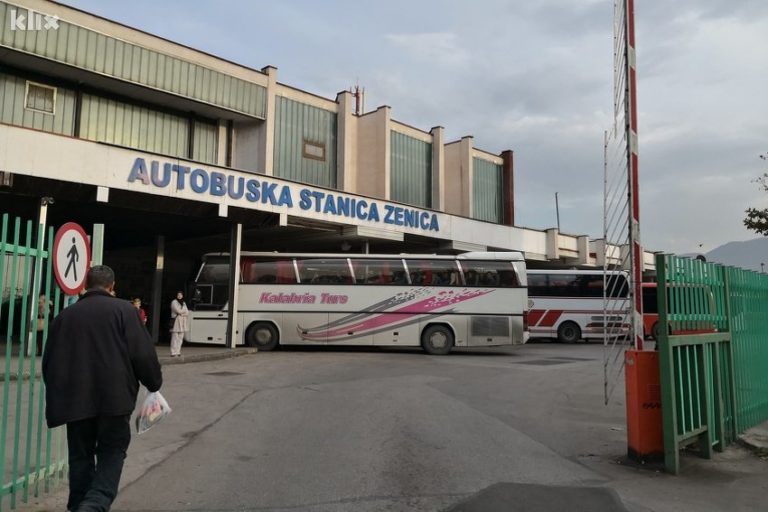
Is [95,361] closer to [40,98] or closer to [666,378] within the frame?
[666,378]

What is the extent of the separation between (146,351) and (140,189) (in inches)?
503

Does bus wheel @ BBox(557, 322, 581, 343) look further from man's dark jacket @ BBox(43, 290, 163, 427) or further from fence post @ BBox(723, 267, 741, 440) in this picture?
man's dark jacket @ BBox(43, 290, 163, 427)

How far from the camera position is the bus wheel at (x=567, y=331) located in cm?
2636

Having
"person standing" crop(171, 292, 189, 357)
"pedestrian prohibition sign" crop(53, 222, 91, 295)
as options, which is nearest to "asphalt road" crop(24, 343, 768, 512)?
"pedestrian prohibition sign" crop(53, 222, 91, 295)

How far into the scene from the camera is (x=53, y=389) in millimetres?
3943

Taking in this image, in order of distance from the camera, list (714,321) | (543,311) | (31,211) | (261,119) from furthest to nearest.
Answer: (543,311), (261,119), (31,211), (714,321)

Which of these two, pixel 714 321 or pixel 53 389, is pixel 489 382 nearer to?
pixel 714 321

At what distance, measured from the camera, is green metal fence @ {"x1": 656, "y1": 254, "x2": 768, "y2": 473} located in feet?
20.0

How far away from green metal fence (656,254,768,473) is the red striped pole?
1.34 ft

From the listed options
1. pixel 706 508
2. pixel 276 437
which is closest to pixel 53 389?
pixel 276 437

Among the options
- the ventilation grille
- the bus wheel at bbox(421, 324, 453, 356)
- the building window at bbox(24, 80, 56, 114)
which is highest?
the building window at bbox(24, 80, 56, 114)

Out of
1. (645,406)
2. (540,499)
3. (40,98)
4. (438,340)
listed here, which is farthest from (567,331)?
(540,499)

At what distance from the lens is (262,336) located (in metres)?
19.8

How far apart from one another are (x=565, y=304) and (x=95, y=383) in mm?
24634
